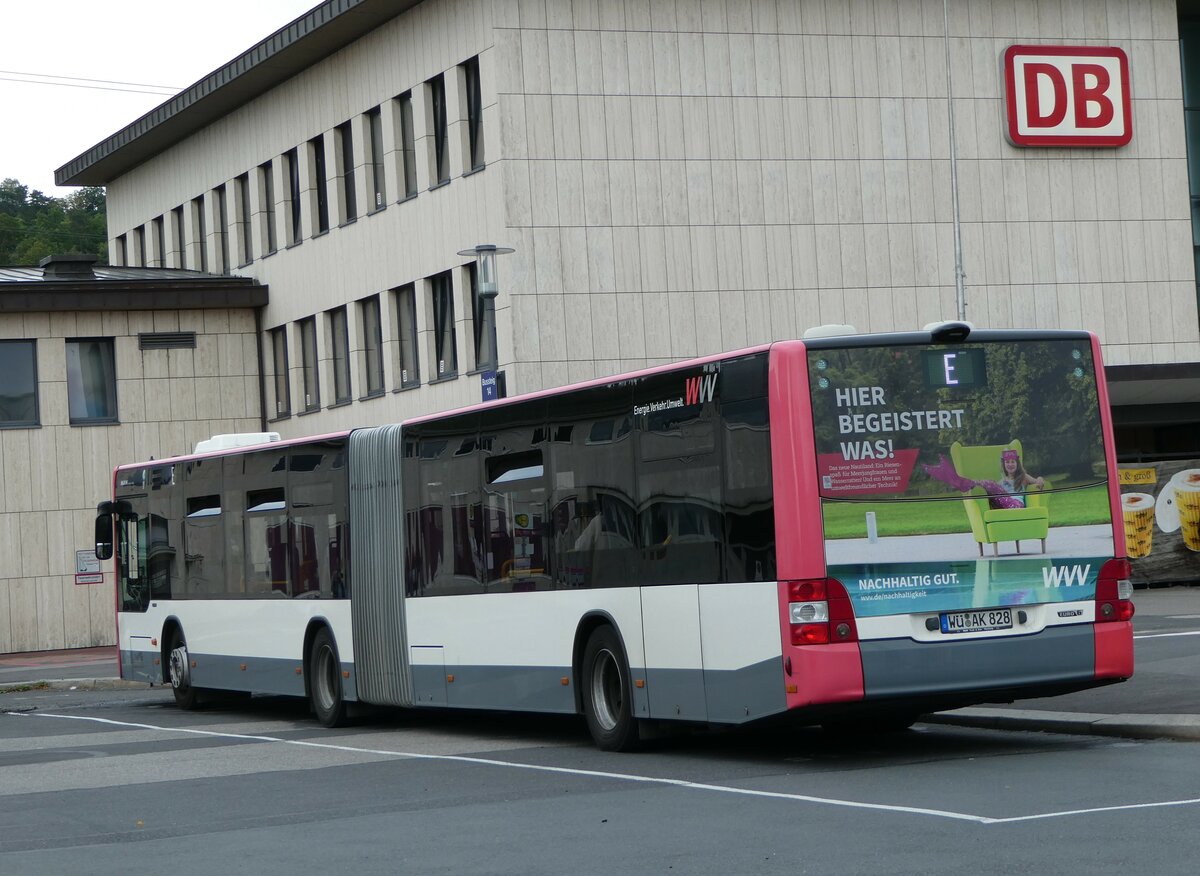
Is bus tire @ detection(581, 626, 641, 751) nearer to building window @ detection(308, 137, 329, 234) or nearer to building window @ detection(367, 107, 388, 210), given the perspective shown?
building window @ detection(367, 107, 388, 210)

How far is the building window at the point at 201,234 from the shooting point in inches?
1845

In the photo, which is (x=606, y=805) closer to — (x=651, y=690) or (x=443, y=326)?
(x=651, y=690)

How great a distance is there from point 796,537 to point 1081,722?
3414 millimetres

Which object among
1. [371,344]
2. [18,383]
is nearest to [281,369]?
[371,344]

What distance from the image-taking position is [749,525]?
45.2 feet

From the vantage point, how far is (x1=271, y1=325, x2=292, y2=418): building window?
43.0 metres

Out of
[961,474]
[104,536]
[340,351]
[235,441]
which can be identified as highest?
[340,351]

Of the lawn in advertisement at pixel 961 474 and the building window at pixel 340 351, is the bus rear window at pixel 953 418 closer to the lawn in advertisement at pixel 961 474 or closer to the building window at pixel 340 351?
the lawn in advertisement at pixel 961 474

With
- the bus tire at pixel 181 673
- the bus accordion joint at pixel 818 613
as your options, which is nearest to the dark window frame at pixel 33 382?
the bus tire at pixel 181 673

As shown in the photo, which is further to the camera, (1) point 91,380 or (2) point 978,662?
(1) point 91,380

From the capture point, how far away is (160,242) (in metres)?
49.9

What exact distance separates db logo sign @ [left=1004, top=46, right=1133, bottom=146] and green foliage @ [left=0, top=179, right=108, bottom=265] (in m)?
51.7

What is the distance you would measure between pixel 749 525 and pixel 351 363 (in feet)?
88.0

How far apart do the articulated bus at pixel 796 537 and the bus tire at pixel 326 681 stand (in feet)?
8.01
